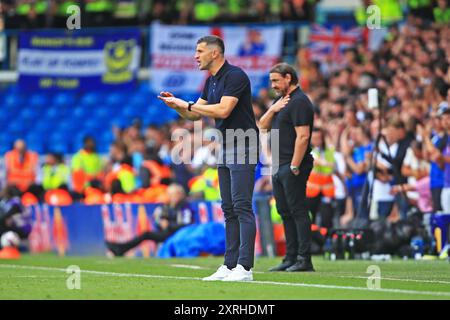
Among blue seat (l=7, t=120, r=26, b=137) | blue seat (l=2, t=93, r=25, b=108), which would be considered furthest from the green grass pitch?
blue seat (l=2, t=93, r=25, b=108)

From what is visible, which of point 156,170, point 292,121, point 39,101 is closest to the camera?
point 292,121

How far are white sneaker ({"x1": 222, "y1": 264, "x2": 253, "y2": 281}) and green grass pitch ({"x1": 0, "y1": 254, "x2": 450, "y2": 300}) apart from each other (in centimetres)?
13

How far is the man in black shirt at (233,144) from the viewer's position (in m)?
10.9

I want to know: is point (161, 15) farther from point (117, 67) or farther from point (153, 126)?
point (153, 126)

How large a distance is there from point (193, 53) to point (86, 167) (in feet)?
13.3

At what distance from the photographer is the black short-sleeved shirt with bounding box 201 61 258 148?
36.1 feet

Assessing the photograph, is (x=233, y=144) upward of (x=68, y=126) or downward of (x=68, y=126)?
downward

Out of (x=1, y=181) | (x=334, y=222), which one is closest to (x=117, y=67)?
(x=1, y=181)

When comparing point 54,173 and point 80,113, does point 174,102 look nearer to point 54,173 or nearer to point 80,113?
point 54,173

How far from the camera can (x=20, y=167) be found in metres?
23.7

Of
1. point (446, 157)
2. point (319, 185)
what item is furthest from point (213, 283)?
point (319, 185)

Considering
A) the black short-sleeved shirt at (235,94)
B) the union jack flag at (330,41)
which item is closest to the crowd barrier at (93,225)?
the union jack flag at (330,41)

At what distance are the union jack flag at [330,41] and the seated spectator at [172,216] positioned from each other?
6637mm

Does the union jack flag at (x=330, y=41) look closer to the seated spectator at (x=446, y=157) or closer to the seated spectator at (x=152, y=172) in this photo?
the seated spectator at (x=152, y=172)
